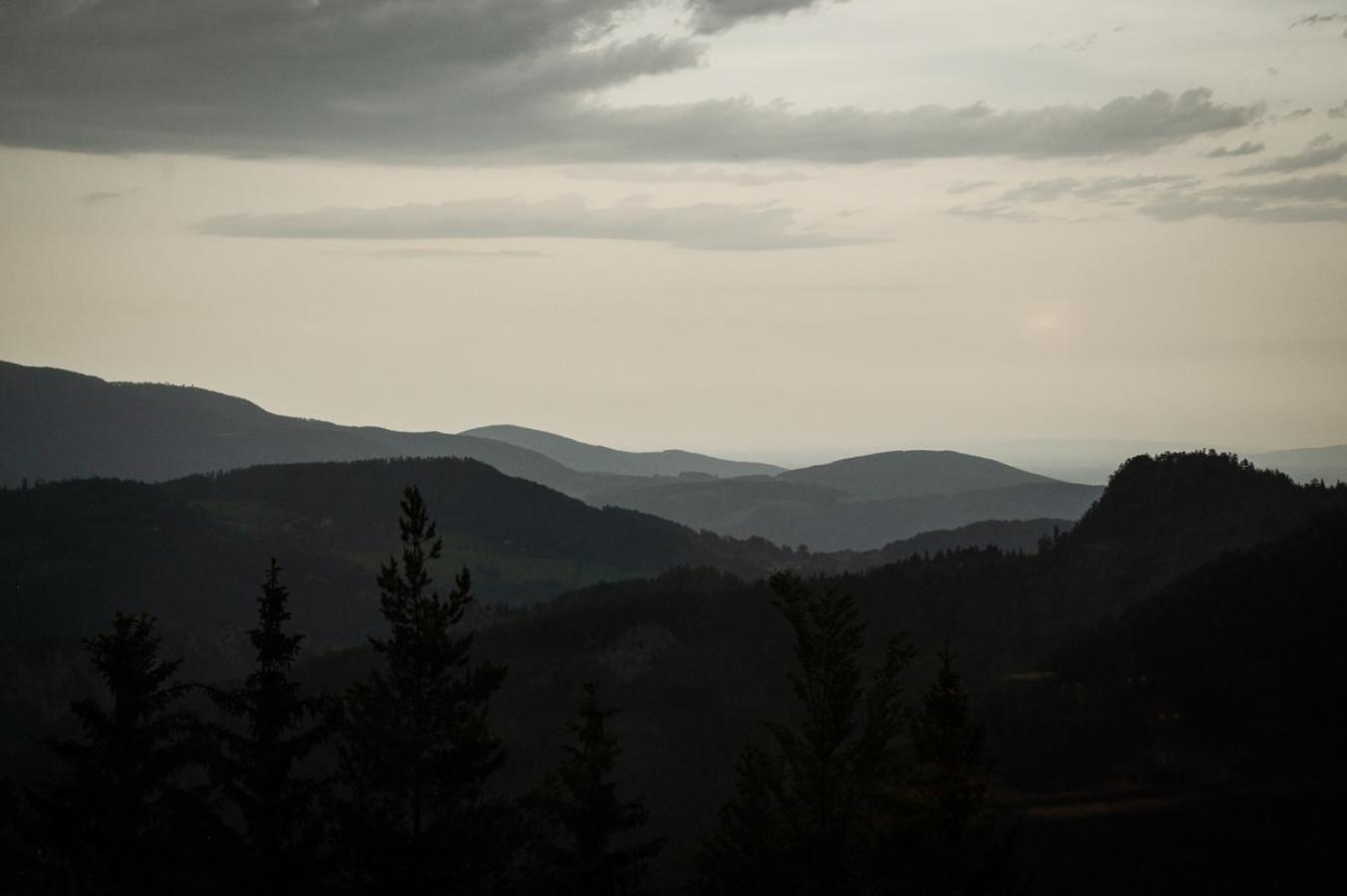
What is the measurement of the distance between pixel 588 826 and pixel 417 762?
800 centimetres

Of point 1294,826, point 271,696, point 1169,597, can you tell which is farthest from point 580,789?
point 1169,597

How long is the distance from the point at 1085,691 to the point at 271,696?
454 ft

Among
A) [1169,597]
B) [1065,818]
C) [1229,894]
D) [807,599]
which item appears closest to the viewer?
[807,599]

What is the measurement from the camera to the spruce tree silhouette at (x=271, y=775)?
4309cm

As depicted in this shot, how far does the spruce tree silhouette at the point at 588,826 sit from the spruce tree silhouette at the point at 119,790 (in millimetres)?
11710

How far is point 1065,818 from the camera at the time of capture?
466ft

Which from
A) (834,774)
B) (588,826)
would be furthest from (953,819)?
(588,826)

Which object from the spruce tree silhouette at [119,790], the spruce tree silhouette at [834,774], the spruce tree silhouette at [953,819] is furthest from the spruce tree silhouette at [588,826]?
the spruce tree silhouette at [119,790]

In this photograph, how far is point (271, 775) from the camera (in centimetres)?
4312

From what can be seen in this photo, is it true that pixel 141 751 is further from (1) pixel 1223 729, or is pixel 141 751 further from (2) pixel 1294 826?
(1) pixel 1223 729

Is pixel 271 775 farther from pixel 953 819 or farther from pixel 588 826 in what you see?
pixel 953 819

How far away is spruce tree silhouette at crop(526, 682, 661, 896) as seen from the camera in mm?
51031

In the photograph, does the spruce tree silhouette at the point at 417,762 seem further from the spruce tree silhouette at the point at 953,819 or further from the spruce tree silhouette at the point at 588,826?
the spruce tree silhouette at the point at 953,819

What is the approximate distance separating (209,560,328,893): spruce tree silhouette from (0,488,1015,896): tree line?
0.06 m
